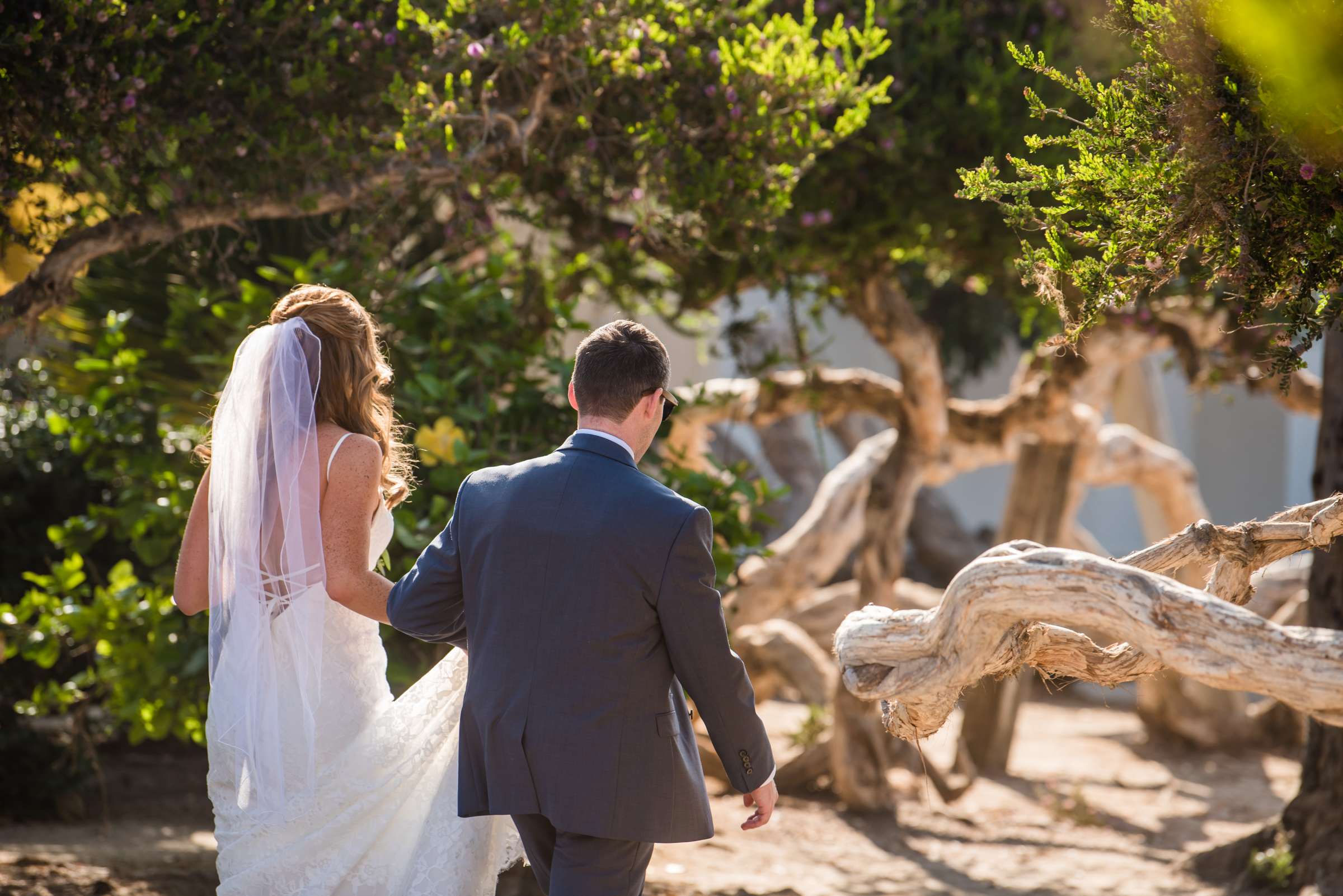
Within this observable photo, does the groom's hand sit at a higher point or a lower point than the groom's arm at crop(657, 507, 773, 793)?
lower

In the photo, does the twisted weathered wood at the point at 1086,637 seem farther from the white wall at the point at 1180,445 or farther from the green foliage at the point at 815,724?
the white wall at the point at 1180,445

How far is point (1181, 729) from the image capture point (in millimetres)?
9133

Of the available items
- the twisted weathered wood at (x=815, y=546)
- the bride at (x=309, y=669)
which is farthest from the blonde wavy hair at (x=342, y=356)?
the twisted weathered wood at (x=815, y=546)

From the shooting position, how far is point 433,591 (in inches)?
101

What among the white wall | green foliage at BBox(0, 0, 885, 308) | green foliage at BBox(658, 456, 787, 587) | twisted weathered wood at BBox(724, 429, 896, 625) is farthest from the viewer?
the white wall

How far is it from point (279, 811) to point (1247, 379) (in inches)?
206

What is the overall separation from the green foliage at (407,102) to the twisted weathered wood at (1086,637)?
94.1 inches

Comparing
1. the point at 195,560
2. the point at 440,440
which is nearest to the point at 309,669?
the point at 195,560

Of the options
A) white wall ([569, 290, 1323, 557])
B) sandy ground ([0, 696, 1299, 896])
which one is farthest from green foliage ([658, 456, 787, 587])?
white wall ([569, 290, 1323, 557])

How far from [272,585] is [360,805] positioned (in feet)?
1.86

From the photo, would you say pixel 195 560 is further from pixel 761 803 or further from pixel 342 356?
pixel 761 803

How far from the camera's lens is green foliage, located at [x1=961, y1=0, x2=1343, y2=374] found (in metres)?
2.21

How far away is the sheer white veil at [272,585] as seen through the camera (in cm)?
280

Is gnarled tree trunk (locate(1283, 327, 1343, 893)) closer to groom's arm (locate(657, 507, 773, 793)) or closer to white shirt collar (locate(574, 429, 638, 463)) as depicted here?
groom's arm (locate(657, 507, 773, 793))
